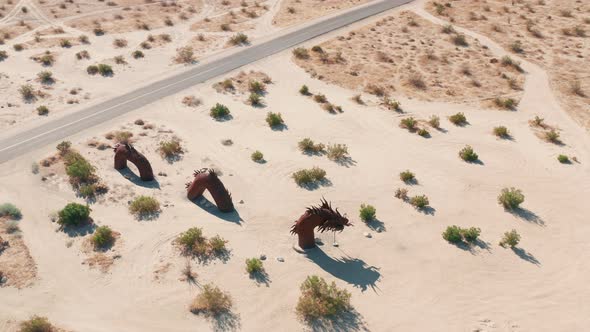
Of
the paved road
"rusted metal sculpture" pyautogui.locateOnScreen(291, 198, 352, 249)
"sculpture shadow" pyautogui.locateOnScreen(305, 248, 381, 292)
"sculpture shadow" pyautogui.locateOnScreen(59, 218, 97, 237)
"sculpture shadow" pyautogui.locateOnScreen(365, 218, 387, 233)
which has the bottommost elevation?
the paved road

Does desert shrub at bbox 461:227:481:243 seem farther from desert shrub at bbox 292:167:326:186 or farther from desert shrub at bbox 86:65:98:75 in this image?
desert shrub at bbox 86:65:98:75

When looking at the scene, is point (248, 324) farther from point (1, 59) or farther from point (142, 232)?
point (1, 59)

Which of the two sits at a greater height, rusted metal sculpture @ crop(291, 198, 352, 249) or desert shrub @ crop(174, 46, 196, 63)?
rusted metal sculpture @ crop(291, 198, 352, 249)

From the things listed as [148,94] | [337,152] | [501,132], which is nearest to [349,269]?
[337,152]

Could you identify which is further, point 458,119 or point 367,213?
point 458,119

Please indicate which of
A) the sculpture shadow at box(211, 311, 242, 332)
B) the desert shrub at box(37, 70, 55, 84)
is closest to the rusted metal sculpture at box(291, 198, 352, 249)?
the sculpture shadow at box(211, 311, 242, 332)

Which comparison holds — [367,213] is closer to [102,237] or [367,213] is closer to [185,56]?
[102,237]

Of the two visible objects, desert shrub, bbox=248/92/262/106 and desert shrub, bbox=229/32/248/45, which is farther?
desert shrub, bbox=229/32/248/45

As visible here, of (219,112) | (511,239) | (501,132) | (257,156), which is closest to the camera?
(511,239)
